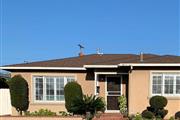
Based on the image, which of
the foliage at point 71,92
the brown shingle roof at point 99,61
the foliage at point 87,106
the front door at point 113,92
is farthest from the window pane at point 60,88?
the foliage at point 87,106

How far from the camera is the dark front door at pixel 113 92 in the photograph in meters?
25.3

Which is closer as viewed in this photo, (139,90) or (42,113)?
(139,90)

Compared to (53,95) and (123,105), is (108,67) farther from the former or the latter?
(53,95)

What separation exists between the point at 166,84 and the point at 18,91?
8442 mm

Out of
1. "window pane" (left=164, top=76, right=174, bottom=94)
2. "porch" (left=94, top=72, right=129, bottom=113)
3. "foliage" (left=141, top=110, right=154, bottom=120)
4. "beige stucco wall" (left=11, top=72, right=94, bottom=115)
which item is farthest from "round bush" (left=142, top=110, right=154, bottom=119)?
"beige stucco wall" (left=11, top=72, right=94, bottom=115)

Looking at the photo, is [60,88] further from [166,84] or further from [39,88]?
[166,84]

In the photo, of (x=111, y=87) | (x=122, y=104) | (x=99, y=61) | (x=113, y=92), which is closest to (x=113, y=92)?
(x=113, y=92)

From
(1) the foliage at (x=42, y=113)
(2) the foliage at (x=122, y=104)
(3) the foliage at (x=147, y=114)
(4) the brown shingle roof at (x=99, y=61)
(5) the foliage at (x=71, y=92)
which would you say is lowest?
(1) the foliage at (x=42, y=113)

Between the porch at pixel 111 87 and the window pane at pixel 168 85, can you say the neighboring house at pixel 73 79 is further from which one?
the window pane at pixel 168 85

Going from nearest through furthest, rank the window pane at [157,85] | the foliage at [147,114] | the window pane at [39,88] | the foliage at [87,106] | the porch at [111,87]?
the foliage at [147,114], the foliage at [87,106], the window pane at [157,85], the porch at [111,87], the window pane at [39,88]

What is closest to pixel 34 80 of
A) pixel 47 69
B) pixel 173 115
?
pixel 47 69

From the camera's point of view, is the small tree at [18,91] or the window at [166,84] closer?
the window at [166,84]

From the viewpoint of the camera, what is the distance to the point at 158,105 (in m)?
22.1

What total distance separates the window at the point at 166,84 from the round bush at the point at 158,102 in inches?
39.1
